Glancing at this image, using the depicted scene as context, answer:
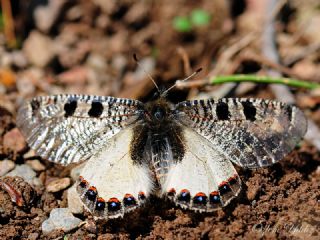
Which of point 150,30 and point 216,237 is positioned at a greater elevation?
point 150,30

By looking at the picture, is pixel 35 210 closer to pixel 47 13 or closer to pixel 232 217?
pixel 232 217

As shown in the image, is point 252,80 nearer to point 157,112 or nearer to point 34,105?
point 157,112

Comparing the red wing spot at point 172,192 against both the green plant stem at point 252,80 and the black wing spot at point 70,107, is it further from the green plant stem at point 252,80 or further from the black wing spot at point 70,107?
the green plant stem at point 252,80

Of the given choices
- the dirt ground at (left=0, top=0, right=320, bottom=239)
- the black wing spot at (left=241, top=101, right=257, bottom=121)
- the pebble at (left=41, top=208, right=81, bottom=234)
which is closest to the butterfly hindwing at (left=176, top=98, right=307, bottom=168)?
the black wing spot at (left=241, top=101, right=257, bottom=121)

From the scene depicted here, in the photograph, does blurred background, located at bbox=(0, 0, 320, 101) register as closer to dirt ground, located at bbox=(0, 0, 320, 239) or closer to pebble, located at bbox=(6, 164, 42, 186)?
dirt ground, located at bbox=(0, 0, 320, 239)

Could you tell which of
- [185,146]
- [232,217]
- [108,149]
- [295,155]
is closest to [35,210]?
[108,149]

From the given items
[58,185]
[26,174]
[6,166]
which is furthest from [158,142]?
[6,166]
